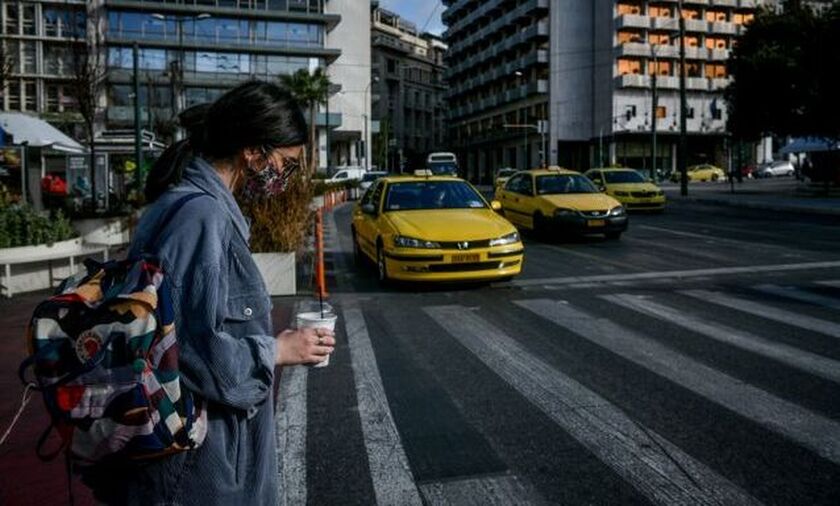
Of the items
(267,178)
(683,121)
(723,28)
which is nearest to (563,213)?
(267,178)

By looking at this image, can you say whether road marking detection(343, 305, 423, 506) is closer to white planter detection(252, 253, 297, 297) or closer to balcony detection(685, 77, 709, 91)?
white planter detection(252, 253, 297, 297)

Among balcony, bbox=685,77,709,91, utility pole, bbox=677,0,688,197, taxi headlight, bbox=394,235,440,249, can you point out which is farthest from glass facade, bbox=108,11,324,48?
Answer: taxi headlight, bbox=394,235,440,249

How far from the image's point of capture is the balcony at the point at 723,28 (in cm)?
6944

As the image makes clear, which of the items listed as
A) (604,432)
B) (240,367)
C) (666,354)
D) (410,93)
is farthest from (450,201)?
(410,93)

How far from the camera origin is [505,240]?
1020 cm

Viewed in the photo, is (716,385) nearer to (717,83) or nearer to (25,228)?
(25,228)

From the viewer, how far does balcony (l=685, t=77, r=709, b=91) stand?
68.8 metres

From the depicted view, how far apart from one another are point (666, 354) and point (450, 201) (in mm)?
5691

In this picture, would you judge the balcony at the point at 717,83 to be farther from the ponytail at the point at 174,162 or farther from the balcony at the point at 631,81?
the ponytail at the point at 174,162

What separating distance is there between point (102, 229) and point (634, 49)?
5916cm

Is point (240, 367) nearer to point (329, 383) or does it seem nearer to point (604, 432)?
point (604, 432)

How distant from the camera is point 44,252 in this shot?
11.0m

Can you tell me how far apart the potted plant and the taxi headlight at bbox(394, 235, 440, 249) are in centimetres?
139

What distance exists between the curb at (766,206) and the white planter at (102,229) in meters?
20.5
